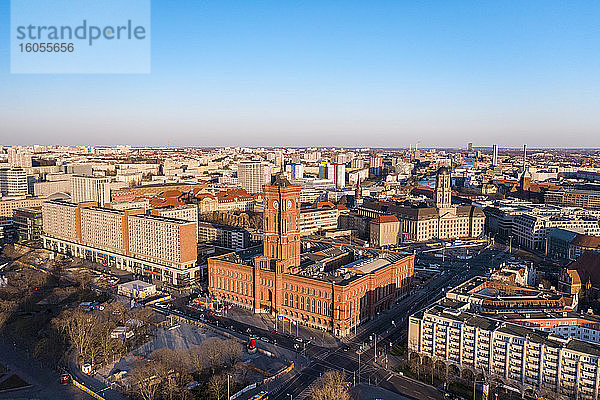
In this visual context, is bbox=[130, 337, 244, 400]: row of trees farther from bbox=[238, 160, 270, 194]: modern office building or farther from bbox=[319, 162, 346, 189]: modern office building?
bbox=[319, 162, 346, 189]: modern office building

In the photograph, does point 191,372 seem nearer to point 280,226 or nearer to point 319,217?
point 280,226

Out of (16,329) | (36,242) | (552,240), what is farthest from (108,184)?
(552,240)

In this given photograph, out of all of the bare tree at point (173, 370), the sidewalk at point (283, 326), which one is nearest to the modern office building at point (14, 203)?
the sidewalk at point (283, 326)

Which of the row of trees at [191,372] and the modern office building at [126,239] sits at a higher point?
the modern office building at [126,239]

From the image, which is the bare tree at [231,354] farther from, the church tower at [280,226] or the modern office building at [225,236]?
the modern office building at [225,236]

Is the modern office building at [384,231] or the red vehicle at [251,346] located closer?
the red vehicle at [251,346]

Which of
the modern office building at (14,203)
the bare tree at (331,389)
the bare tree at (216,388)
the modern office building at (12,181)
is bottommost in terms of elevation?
the bare tree at (216,388)

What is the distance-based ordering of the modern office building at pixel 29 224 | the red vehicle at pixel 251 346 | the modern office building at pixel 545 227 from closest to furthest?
the red vehicle at pixel 251 346 → the modern office building at pixel 545 227 → the modern office building at pixel 29 224

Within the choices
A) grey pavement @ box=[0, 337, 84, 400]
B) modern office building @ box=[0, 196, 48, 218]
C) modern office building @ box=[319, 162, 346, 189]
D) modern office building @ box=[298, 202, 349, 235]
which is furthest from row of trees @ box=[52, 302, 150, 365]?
modern office building @ box=[319, 162, 346, 189]

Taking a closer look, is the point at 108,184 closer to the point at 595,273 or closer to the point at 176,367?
the point at 176,367
